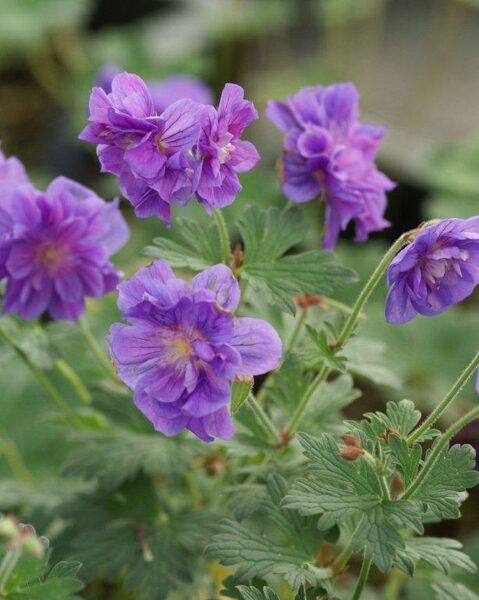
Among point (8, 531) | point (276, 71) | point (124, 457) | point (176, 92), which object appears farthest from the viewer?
point (276, 71)

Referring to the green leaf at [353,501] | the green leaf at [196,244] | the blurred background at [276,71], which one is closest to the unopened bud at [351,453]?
the green leaf at [353,501]

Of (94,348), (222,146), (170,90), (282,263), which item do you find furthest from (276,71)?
(222,146)

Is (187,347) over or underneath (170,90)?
over

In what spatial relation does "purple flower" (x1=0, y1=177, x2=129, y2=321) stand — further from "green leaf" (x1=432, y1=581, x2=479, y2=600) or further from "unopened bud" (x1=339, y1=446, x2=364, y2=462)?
"green leaf" (x1=432, y1=581, x2=479, y2=600)

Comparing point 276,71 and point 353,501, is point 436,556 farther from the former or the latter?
point 276,71

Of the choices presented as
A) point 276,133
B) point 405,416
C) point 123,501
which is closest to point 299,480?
point 405,416

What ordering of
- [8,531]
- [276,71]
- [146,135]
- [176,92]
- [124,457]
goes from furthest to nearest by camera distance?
1. [276,71]
2. [176,92]
3. [124,457]
4. [146,135]
5. [8,531]

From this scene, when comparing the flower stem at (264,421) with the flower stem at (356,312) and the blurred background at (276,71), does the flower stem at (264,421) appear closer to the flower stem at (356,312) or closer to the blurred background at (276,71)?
the flower stem at (356,312)
